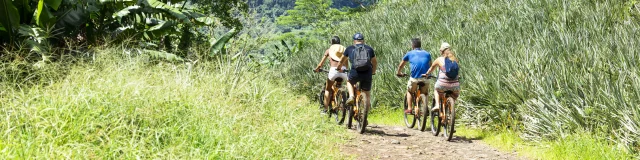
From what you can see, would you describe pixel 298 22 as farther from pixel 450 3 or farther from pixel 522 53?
pixel 522 53

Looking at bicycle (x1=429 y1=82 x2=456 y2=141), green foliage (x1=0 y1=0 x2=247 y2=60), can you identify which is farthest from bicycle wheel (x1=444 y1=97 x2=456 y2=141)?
green foliage (x1=0 y1=0 x2=247 y2=60)

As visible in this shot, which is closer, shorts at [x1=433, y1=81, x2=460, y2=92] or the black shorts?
shorts at [x1=433, y1=81, x2=460, y2=92]

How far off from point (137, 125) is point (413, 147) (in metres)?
3.85

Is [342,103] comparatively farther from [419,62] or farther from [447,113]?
[447,113]

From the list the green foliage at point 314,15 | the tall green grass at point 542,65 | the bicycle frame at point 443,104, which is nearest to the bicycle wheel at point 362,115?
the bicycle frame at point 443,104

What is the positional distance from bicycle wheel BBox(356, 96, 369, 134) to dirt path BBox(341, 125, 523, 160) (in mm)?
127

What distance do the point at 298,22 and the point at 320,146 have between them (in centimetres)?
3813

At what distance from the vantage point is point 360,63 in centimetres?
928

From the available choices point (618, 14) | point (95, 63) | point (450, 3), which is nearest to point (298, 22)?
point (450, 3)

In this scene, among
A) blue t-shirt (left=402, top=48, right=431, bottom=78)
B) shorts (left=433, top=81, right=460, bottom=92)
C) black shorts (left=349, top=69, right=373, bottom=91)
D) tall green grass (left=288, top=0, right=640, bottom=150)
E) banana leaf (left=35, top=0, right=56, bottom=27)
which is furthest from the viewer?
blue t-shirt (left=402, top=48, right=431, bottom=78)

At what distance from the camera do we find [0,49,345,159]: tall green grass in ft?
16.7

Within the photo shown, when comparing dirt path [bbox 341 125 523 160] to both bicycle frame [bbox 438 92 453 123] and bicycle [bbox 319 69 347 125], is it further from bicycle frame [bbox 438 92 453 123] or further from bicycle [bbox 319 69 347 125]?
bicycle [bbox 319 69 347 125]

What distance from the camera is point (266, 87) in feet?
31.6

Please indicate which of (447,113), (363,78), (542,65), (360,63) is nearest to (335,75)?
(363,78)
